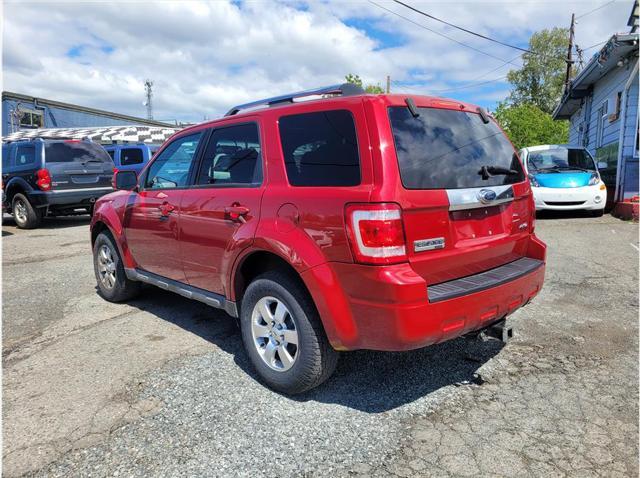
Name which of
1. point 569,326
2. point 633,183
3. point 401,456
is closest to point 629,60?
point 633,183

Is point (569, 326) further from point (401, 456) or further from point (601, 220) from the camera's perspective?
point (601, 220)

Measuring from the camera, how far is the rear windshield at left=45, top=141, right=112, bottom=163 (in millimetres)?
10836

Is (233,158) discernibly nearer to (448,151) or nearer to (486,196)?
(448,151)

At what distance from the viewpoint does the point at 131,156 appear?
1525 cm

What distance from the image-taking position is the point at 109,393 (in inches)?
124

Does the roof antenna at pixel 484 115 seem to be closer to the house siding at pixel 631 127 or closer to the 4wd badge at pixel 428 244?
the 4wd badge at pixel 428 244

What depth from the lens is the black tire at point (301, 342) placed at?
285 cm

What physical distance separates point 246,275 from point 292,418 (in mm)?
1044

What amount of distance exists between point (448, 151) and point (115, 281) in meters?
3.71

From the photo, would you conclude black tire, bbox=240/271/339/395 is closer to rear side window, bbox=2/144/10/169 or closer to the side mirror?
the side mirror

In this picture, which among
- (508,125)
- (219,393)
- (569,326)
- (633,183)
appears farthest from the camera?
(508,125)

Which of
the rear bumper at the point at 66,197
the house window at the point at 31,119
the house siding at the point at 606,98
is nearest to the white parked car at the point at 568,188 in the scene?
the house siding at the point at 606,98

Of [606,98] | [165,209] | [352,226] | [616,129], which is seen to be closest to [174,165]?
[165,209]

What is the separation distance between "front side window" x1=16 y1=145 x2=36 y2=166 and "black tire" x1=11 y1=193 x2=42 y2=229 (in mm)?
755
